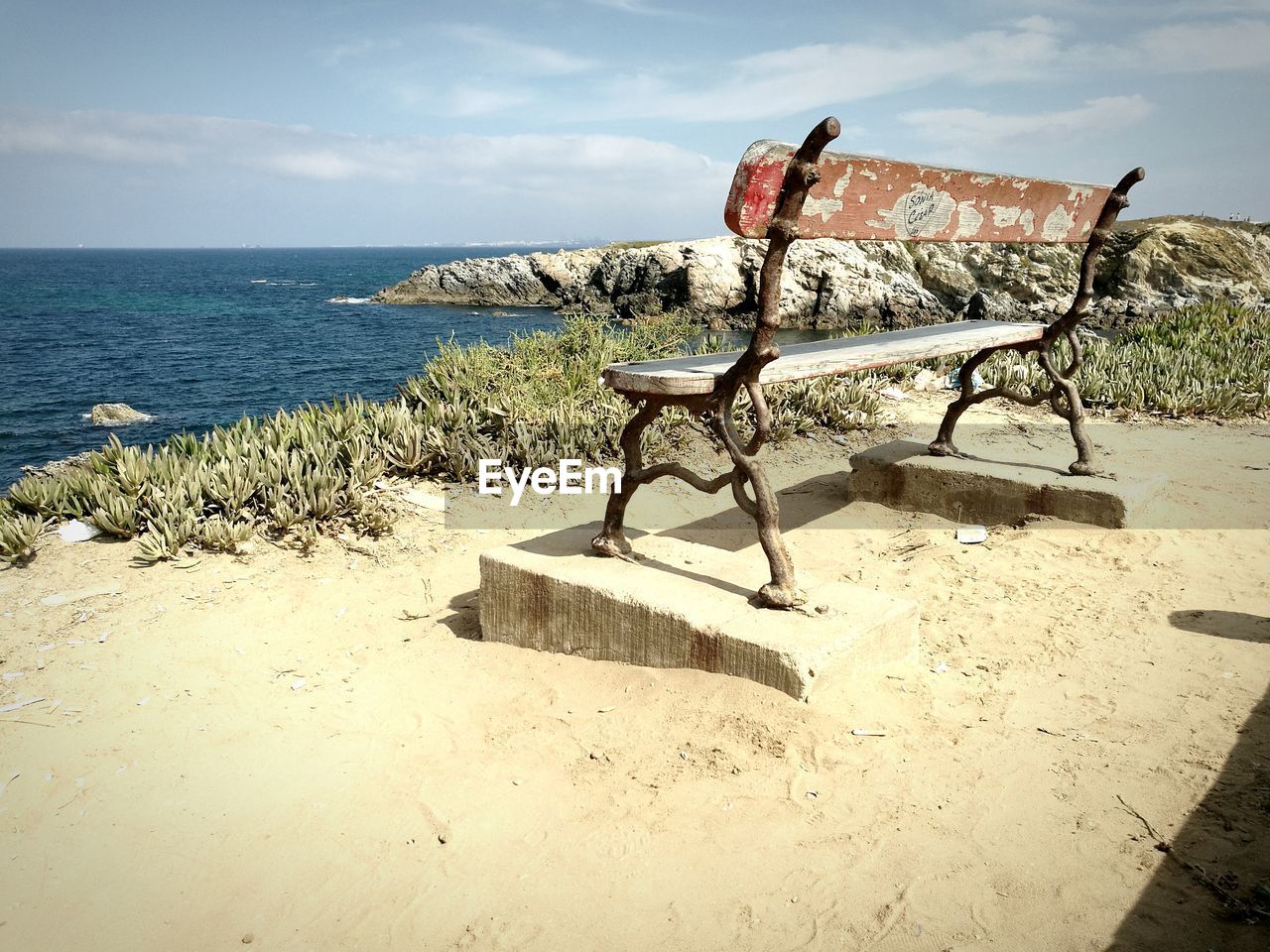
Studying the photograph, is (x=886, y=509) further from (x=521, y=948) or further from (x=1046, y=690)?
(x=521, y=948)

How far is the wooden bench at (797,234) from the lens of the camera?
2.73m

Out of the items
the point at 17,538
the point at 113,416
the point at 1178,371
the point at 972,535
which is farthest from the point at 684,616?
the point at 113,416

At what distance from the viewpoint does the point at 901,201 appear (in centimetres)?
323

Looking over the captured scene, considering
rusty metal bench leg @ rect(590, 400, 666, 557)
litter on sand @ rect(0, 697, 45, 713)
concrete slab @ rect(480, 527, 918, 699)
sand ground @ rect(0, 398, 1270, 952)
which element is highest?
rusty metal bench leg @ rect(590, 400, 666, 557)

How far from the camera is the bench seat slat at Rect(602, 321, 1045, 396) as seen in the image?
10.0 feet

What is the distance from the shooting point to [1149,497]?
4.64m

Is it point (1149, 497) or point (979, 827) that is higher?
point (1149, 497)

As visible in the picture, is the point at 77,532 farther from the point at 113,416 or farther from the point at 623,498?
the point at 113,416

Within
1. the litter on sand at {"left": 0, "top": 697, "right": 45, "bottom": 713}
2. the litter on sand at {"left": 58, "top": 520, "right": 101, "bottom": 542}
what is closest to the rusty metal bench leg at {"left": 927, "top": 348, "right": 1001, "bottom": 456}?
the litter on sand at {"left": 0, "top": 697, "right": 45, "bottom": 713}

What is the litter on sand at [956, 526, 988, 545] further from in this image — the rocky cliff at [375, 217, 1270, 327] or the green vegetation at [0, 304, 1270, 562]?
the rocky cliff at [375, 217, 1270, 327]

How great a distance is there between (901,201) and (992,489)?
86.9 inches

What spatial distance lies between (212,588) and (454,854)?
A: 8.22 feet

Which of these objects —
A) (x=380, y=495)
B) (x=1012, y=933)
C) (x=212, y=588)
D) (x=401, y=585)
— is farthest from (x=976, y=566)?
(x=212, y=588)

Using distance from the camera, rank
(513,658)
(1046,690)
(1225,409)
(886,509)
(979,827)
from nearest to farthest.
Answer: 1. (979,827)
2. (1046,690)
3. (513,658)
4. (886,509)
5. (1225,409)
